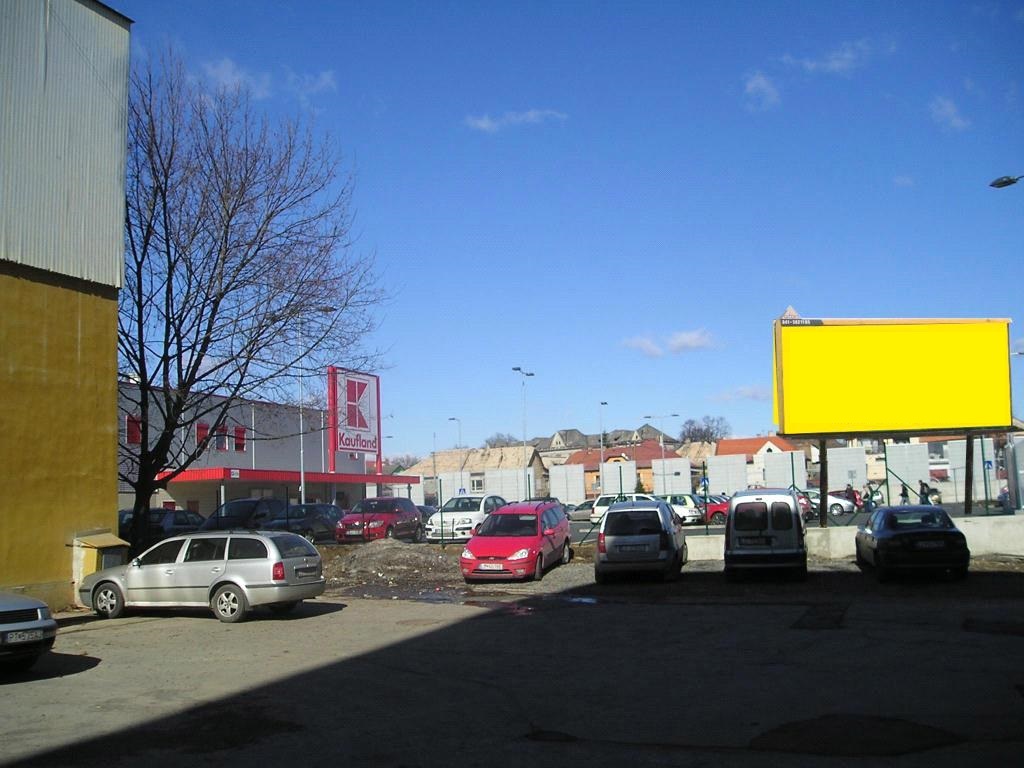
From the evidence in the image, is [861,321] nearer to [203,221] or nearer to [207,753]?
[203,221]

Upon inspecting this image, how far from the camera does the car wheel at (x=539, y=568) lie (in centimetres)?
2127

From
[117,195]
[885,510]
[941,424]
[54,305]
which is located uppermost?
[117,195]

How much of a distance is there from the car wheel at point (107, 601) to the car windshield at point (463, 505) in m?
17.5

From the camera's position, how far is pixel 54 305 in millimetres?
17344

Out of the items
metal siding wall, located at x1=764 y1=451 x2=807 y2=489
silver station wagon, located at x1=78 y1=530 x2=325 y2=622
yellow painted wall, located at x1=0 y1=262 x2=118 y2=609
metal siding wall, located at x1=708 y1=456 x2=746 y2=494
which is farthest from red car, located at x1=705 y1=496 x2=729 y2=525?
yellow painted wall, located at x1=0 y1=262 x2=118 y2=609

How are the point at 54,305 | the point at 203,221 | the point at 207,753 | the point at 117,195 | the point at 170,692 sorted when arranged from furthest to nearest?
1. the point at 203,221
2. the point at 117,195
3. the point at 54,305
4. the point at 170,692
5. the point at 207,753

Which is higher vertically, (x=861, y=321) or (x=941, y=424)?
(x=861, y=321)

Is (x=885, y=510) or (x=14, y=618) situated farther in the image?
(x=885, y=510)

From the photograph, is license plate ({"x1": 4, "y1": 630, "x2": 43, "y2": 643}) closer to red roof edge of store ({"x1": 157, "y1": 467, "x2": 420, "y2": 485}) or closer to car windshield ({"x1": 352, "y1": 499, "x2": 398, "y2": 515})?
car windshield ({"x1": 352, "y1": 499, "x2": 398, "y2": 515})

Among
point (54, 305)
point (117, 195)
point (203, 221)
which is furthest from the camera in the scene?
point (203, 221)

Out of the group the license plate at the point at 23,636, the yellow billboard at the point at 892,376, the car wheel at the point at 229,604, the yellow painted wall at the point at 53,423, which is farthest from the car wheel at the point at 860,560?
the license plate at the point at 23,636

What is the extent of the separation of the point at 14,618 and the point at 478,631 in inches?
253

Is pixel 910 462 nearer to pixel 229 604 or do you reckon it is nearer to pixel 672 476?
pixel 672 476

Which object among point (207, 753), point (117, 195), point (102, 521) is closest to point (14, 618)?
point (207, 753)
